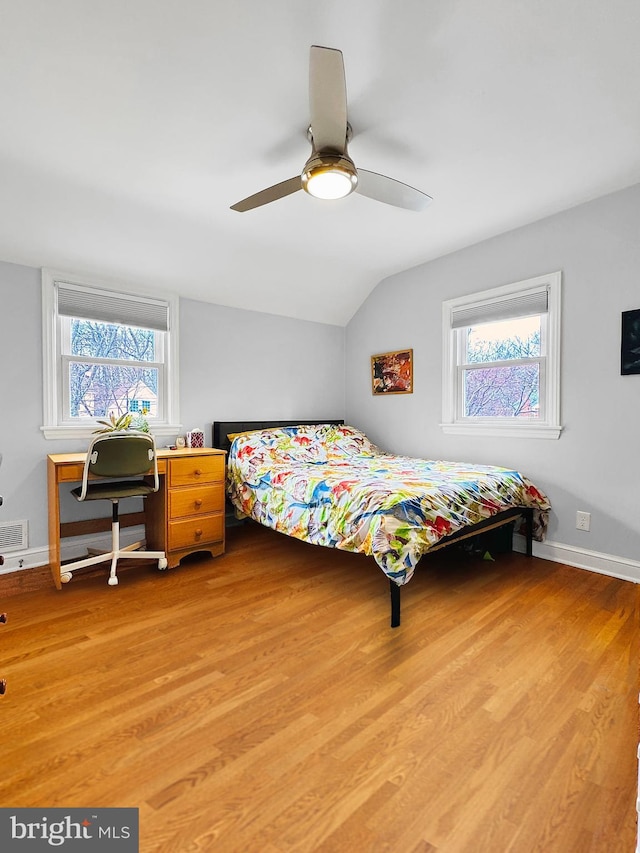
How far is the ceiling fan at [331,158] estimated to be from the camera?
4.96 feet

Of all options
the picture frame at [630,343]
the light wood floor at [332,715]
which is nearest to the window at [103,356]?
the light wood floor at [332,715]

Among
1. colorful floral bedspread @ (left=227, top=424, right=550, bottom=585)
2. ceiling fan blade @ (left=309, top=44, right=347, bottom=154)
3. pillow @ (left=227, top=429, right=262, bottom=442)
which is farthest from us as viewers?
pillow @ (left=227, top=429, right=262, bottom=442)

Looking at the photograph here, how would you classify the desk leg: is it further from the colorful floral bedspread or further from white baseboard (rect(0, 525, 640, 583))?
the colorful floral bedspread

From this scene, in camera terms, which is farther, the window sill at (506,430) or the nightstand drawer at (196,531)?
the window sill at (506,430)

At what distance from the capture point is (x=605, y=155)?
2.35m

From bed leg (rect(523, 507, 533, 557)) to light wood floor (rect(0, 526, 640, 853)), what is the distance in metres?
0.57

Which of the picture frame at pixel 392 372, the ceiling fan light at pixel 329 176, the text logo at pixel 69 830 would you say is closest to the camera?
the text logo at pixel 69 830

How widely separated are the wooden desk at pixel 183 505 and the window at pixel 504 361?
2.08 meters

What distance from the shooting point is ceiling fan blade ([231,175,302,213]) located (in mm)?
2057

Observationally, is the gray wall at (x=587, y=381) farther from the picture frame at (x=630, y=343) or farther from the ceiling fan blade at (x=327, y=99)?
the ceiling fan blade at (x=327, y=99)

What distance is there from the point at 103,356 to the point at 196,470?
1.19m

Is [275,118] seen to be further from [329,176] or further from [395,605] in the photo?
[395,605]

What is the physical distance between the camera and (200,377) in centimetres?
376

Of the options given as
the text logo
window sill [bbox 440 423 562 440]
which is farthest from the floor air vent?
window sill [bbox 440 423 562 440]
